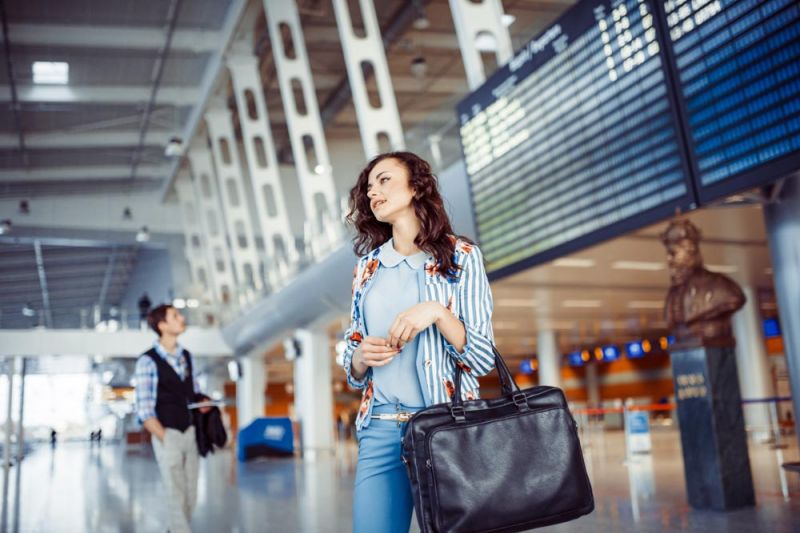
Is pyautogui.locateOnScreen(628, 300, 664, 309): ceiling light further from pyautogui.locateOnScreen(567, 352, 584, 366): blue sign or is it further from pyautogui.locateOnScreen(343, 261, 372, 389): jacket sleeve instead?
pyautogui.locateOnScreen(343, 261, 372, 389): jacket sleeve

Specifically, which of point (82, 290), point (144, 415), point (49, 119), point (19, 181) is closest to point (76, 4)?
point (49, 119)

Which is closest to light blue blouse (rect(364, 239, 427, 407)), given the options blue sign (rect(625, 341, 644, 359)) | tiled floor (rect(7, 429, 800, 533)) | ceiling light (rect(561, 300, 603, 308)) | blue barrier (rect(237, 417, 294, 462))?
tiled floor (rect(7, 429, 800, 533))

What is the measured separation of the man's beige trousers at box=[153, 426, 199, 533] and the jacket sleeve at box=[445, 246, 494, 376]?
140 inches

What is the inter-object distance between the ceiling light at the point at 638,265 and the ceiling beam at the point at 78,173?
2206 cm

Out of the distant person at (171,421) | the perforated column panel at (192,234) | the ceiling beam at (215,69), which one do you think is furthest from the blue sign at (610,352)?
the distant person at (171,421)

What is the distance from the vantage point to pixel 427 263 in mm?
1993

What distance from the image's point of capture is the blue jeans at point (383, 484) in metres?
1.90

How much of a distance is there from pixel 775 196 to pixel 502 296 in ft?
28.0

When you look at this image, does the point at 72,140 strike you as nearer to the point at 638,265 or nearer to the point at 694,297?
the point at 638,265

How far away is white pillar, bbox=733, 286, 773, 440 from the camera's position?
1608cm

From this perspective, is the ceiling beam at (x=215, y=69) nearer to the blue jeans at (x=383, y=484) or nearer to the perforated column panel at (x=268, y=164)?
the perforated column panel at (x=268, y=164)

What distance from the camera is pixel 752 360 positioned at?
16.3m

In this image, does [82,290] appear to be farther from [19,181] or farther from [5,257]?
[19,181]

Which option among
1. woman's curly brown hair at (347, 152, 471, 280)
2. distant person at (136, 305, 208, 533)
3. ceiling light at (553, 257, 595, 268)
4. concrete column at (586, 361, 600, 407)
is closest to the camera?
woman's curly brown hair at (347, 152, 471, 280)
